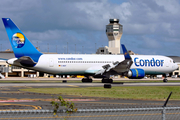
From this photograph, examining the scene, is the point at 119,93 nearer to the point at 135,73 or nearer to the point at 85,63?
the point at 135,73

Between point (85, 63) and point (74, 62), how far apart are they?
A: 2055 millimetres

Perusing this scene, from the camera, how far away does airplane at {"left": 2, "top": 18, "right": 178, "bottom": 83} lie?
4588 centimetres

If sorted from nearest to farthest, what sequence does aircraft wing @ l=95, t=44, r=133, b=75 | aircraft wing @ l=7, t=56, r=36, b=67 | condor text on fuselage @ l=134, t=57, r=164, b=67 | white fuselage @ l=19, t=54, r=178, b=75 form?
aircraft wing @ l=7, t=56, r=36, b=67
aircraft wing @ l=95, t=44, r=133, b=75
white fuselage @ l=19, t=54, r=178, b=75
condor text on fuselage @ l=134, t=57, r=164, b=67

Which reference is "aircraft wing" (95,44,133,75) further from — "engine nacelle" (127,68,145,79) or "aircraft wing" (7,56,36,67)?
"aircraft wing" (7,56,36,67)

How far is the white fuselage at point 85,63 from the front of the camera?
47344 millimetres

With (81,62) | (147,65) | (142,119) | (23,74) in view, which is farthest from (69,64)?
(23,74)

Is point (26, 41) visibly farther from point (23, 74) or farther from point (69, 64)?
point (23, 74)

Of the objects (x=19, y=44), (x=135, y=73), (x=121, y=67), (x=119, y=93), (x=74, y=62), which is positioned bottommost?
(x=119, y=93)

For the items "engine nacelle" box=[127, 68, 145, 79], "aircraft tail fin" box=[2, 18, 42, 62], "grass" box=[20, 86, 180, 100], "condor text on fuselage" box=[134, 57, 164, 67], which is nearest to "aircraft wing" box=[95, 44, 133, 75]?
"engine nacelle" box=[127, 68, 145, 79]

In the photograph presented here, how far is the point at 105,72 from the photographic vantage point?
4859cm

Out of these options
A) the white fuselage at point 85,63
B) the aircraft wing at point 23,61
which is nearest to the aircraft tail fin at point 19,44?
the aircraft wing at point 23,61

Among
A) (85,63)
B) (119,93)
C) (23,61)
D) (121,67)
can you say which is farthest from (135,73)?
(119,93)

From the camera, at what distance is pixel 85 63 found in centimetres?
4956

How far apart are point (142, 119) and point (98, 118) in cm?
205
